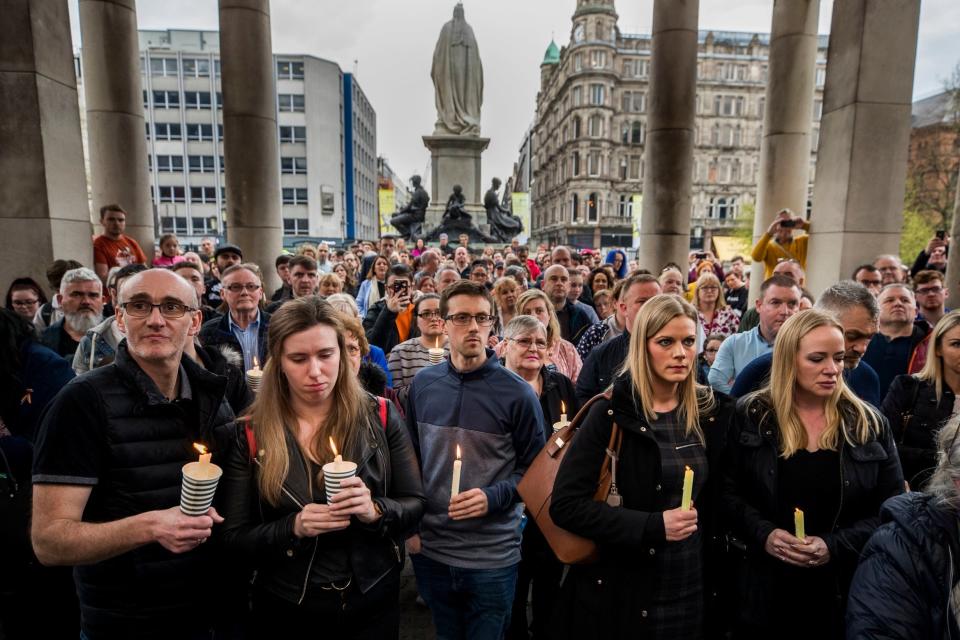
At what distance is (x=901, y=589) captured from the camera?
180 centimetres

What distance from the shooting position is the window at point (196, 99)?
6000cm

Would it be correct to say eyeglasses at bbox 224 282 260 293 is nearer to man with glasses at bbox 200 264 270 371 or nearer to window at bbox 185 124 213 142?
man with glasses at bbox 200 264 270 371

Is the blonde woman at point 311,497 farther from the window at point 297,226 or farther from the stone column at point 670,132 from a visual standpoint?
the window at point 297,226

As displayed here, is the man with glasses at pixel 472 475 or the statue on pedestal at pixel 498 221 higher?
the statue on pedestal at pixel 498 221

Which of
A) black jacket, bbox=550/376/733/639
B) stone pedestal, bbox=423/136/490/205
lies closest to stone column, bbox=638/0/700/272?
black jacket, bbox=550/376/733/639

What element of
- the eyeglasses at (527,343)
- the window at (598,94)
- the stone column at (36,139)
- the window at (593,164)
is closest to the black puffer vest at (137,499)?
the eyeglasses at (527,343)

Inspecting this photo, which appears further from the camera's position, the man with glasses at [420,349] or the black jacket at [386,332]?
the black jacket at [386,332]

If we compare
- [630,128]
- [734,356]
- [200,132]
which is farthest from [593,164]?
[734,356]

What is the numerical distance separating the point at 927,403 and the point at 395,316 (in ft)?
14.9

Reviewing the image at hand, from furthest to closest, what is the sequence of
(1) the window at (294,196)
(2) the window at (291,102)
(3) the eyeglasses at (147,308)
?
(1) the window at (294,196) → (2) the window at (291,102) → (3) the eyeglasses at (147,308)

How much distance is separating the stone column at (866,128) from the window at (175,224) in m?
67.9

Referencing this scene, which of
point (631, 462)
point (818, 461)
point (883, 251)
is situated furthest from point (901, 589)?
point (883, 251)

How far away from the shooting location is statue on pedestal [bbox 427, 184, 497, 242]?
2078 cm

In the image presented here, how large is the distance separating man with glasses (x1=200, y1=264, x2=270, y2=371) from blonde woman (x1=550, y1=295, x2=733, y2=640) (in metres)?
3.33
